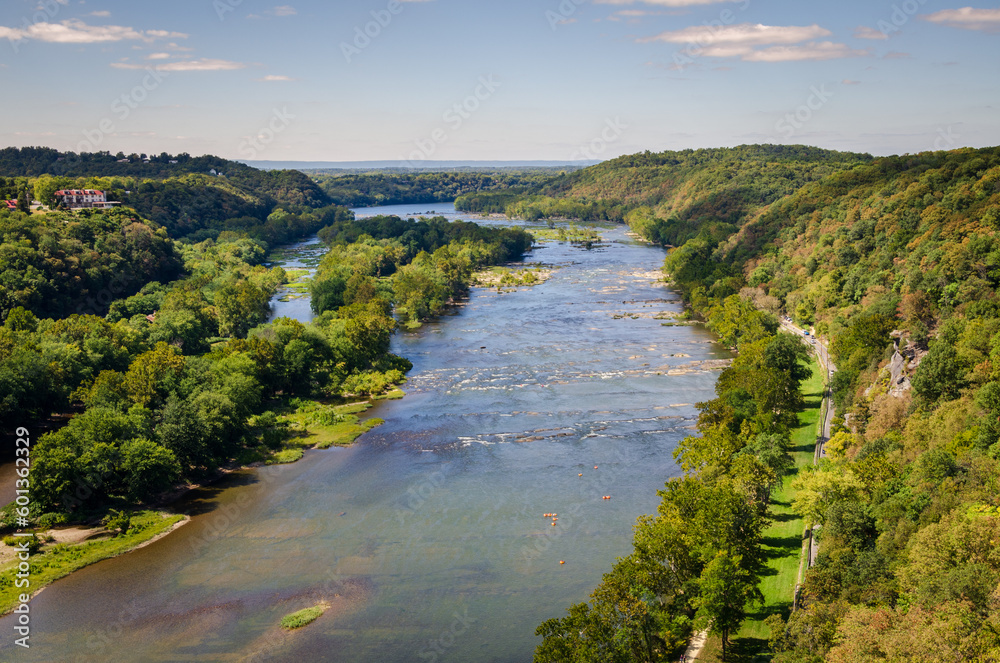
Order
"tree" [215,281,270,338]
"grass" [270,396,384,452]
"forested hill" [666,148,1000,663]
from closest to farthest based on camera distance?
"forested hill" [666,148,1000,663] < "grass" [270,396,384,452] < "tree" [215,281,270,338]

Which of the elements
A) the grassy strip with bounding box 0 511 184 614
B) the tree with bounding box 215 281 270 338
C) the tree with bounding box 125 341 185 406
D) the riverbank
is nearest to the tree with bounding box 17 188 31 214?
the tree with bounding box 215 281 270 338

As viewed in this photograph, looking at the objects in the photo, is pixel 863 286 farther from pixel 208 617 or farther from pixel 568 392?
pixel 208 617

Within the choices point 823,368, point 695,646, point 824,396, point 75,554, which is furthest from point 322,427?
point 823,368

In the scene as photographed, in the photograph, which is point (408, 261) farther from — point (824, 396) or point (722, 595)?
point (722, 595)

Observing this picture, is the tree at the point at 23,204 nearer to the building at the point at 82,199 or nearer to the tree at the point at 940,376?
the building at the point at 82,199

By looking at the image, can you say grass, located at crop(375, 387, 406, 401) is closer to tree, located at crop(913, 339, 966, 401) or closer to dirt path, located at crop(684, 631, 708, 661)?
dirt path, located at crop(684, 631, 708, 661)

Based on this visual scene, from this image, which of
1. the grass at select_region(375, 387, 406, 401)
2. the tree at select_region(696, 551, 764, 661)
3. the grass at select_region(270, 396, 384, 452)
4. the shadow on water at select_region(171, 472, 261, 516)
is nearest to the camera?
the tree at select_region(696, 551, 764, 661)

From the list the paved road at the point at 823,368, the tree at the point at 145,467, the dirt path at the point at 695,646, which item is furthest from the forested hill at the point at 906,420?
the tree at the point at 145,467

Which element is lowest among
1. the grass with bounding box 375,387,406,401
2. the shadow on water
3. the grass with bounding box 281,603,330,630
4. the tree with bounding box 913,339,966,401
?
the grass with bounding box 281,603,330,630
